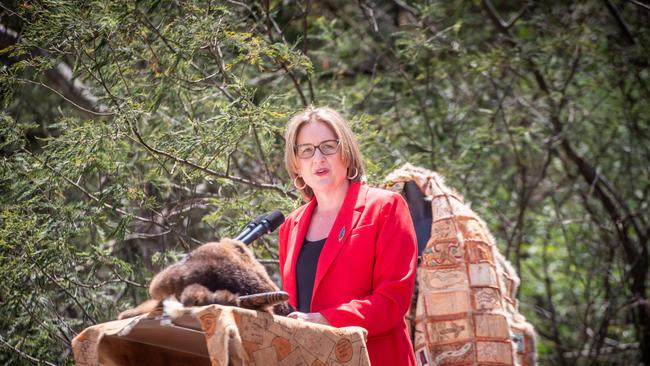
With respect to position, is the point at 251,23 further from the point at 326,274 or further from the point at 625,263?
the point at 625,263

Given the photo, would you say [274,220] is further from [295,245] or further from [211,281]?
[211,281]

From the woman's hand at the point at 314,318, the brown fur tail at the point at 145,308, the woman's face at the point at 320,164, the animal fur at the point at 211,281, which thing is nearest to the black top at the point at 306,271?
the woman's face at the point at 320,164

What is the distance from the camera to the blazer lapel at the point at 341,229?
2.52m

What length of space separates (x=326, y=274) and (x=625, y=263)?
5.42m

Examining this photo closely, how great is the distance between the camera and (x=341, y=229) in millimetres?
2572

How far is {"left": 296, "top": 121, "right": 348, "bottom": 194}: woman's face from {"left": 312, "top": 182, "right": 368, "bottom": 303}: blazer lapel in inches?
3.2

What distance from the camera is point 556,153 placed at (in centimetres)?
709

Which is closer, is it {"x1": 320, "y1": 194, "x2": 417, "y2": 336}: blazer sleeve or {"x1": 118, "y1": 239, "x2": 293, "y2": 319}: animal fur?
{"x1": 118, "y1": 239, "x2": 293, "y2": 319}: animal fur

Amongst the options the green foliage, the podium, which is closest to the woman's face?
the podium

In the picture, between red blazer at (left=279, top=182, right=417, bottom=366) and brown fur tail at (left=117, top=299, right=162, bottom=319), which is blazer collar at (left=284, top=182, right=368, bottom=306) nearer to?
red blazer at (left=279, top=182, right=417, bottom=366)

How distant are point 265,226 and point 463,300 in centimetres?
111

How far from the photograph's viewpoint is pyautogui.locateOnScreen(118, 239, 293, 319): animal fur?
204 cm

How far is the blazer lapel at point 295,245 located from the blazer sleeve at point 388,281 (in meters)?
0.29

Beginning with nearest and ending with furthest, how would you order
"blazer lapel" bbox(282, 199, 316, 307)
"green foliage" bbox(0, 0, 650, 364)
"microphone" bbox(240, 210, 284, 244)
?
"microphone" bbox(240, 210, 284, 244)
"blazer lapel" bbox(282, 199, 316, 307)
"green foliage" bbox(0, 0, 650, 364)
